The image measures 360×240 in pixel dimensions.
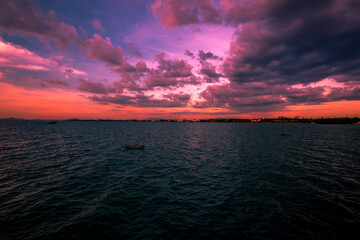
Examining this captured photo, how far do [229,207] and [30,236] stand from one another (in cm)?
1730

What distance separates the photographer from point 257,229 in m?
13.2

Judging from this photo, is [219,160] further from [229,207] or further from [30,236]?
[30,236]

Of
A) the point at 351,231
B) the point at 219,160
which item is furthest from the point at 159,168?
the point at 351,231

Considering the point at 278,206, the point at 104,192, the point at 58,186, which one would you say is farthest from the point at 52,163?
the point at 278,206

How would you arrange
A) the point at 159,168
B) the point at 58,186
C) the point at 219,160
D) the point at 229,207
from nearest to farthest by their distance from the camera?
1. the point at 229,207
2. the point at 58,186
3. the point at 159,168
4. the point at 219,160

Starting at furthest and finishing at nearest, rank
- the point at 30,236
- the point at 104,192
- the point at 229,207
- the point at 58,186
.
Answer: the point at 58,186 < the point at 104,192 < the point at 229,207 < the point at 30,236

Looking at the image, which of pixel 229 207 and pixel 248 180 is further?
pixel 248 180

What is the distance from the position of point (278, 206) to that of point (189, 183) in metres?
11.0

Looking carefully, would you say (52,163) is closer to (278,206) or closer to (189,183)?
(189,183)

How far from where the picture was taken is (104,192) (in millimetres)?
20094

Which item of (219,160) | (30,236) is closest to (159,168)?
(219,160)

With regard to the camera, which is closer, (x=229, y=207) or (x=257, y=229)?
(x=257, y=229)

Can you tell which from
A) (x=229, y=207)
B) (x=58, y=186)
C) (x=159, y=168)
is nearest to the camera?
(x=229, y=207)

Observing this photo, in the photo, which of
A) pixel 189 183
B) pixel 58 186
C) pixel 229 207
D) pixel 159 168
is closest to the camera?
pixel 229 207
